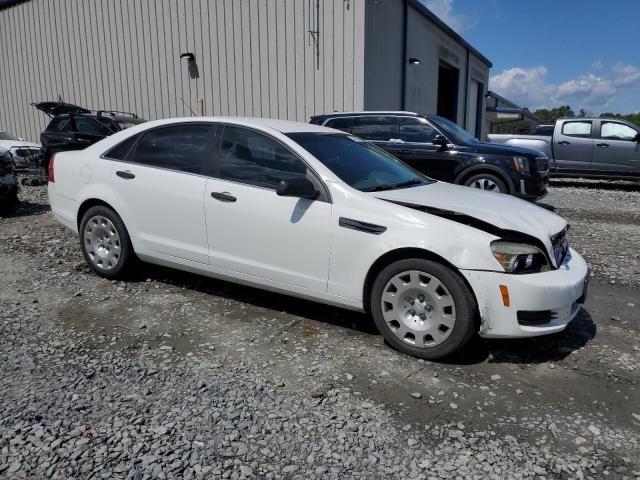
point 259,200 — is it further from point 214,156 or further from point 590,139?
point 590,139

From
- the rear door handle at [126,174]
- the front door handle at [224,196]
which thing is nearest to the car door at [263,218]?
the front door handle at [224,196]

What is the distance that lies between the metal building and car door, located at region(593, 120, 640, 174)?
212 inches

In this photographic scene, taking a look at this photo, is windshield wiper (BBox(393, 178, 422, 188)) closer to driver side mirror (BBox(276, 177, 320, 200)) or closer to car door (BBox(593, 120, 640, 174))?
driver side mirror (BBox(276, 177, 320, 200))

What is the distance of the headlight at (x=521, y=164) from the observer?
8.64m

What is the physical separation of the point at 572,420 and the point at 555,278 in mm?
896

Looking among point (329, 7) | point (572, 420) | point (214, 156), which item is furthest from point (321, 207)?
point (329, 7)

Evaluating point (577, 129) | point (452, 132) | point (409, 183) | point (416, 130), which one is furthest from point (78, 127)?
point (577, 129)

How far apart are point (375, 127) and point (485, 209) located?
603cm

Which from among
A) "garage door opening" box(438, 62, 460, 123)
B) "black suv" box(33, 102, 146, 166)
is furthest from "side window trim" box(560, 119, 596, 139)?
"black suv" box(33, 102, 146, 166)

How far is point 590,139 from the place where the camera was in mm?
Result: 13062

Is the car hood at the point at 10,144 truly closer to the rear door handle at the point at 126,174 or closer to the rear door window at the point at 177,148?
the rear door handle at the point at 126,174

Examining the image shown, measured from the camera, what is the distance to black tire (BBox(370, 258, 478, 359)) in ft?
10.9

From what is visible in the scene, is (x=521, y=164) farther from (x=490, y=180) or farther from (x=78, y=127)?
(x=78, y=127)

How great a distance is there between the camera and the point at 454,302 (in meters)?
3.36
